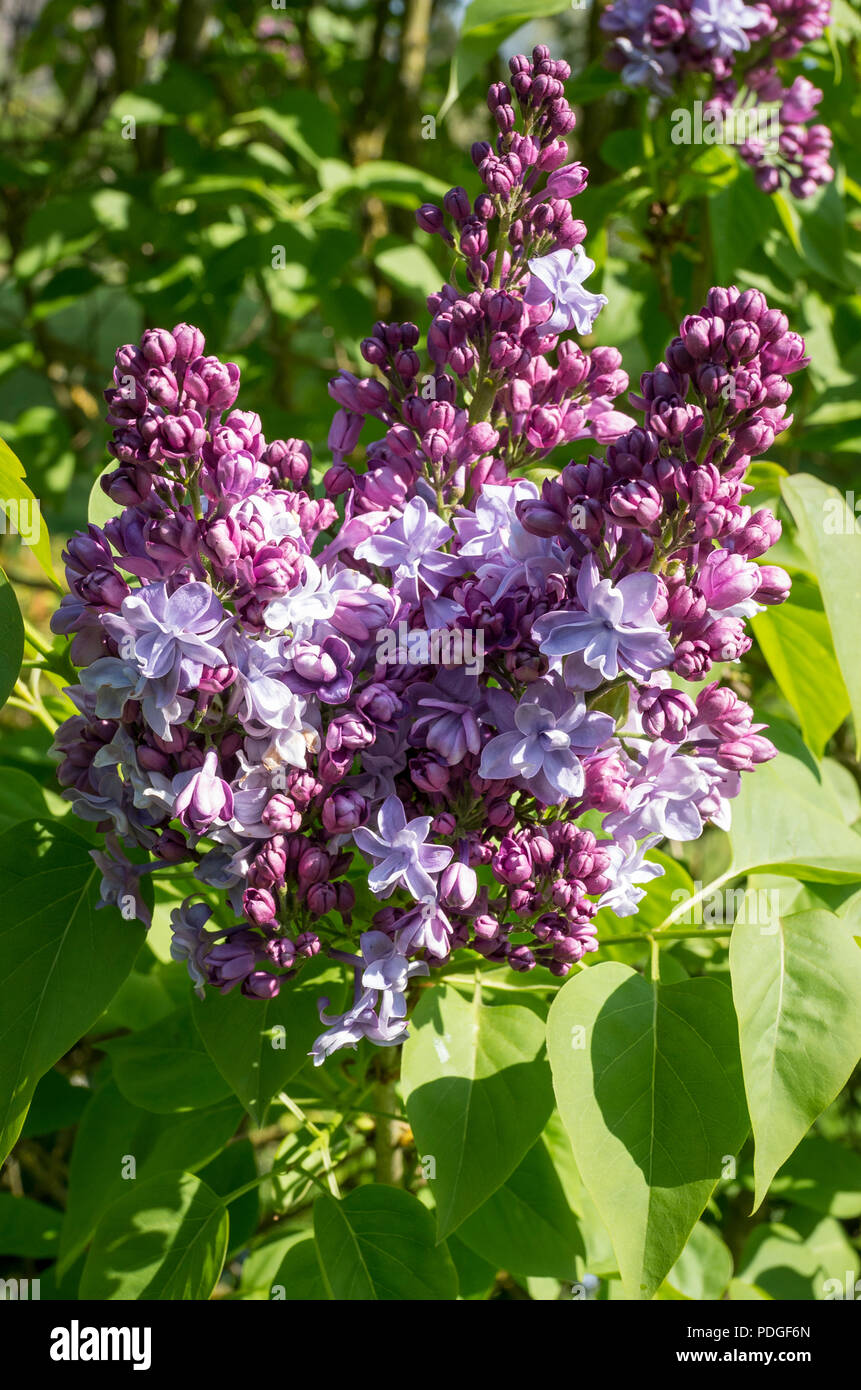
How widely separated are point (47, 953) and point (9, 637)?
270mm

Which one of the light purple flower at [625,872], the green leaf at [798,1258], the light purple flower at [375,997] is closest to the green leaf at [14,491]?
the light purple flower at [375,997]

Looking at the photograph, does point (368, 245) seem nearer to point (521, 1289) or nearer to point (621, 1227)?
point (521, 1289)

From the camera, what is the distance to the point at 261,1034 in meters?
0.99

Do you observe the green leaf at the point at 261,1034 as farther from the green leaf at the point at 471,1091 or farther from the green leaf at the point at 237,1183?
the green leaf at the point at 237,1183

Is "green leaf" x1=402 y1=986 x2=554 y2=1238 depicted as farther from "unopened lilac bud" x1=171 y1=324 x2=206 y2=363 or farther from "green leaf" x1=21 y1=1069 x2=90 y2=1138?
"green leaf" x1=21 y1=1069 x2=90 y2=1138

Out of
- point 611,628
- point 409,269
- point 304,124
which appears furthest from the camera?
point 304,124

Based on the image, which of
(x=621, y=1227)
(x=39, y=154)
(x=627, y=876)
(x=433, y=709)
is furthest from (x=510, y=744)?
(x=39, y=154)

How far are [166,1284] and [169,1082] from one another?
0.19m

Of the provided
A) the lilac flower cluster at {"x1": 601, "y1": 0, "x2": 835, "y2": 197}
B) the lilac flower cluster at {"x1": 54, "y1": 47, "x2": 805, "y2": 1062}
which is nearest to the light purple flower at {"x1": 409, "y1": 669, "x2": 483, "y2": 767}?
the lilac flower cluster at {"x1": 54, "y1": 47, "x2": 805, "y2": 1062}

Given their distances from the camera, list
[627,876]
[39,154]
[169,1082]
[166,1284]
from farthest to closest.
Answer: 1. [39,154]
2. [169,1082]
3. [166,1284]
4. [627,876]

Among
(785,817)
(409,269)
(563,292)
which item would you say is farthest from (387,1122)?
(409,269)

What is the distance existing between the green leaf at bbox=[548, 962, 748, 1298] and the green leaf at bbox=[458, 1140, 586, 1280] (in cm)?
32

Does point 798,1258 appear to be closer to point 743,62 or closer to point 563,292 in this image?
point 563,292

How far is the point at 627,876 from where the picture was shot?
959 mm
